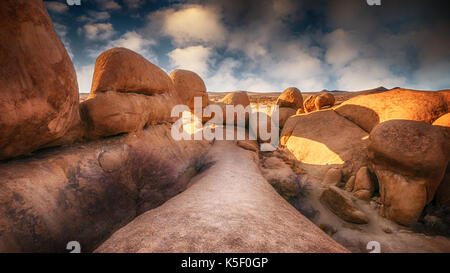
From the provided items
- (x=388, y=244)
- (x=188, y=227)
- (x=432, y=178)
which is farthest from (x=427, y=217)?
(x=188, y=227)

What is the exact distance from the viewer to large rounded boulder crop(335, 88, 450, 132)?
3.52 metres

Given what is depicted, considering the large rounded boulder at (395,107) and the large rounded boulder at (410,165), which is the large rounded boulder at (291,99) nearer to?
the large rounded boulder at (395,107)

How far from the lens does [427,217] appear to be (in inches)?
109

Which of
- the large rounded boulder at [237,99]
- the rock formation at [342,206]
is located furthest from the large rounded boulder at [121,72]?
the rock formation at [342,206]

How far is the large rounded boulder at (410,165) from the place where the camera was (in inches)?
105

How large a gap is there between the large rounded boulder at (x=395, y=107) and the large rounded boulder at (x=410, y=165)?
1.10 m

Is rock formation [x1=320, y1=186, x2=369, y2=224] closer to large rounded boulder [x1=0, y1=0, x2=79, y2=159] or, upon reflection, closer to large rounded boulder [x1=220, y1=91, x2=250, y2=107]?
large rounded boulder [x1=0, y1=0, x2=79, y2=159]

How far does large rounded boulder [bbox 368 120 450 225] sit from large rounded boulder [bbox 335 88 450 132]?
1105 mm

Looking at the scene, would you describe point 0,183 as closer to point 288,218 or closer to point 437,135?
point 288,218

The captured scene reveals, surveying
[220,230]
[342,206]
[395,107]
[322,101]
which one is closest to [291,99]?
[322,101]

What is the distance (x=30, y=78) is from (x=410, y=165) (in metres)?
5.75

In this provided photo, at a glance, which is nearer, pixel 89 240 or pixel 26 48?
pixel 26 48
